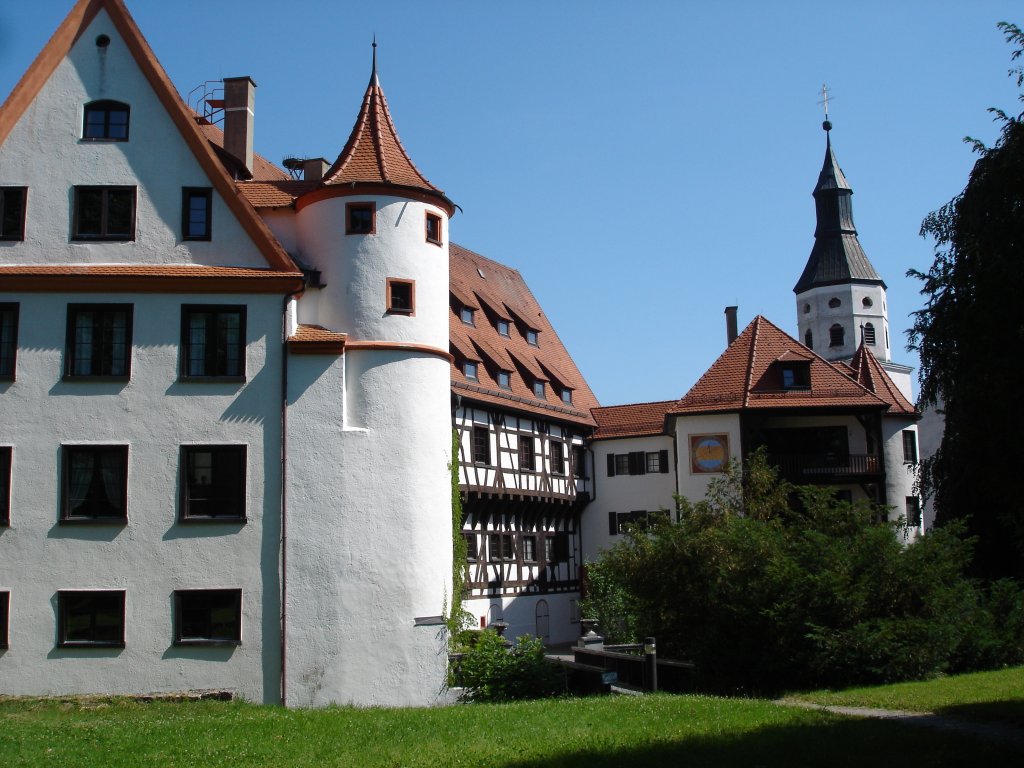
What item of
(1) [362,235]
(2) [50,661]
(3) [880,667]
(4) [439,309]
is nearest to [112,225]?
(1) [362,235]

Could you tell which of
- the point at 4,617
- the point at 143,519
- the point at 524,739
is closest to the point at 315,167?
the point at 143,519

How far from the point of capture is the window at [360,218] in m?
25.5

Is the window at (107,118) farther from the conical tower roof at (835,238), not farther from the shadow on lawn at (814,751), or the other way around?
the conical tower roof at (835,238)

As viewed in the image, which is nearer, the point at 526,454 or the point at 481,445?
the point at 481,445

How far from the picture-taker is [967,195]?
12.3 m

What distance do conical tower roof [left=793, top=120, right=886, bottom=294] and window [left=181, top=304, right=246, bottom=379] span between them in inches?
2113

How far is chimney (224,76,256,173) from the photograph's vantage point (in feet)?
97.2

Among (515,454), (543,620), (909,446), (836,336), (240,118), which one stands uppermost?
(836,336)

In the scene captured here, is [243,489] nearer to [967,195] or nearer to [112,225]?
[112,225]

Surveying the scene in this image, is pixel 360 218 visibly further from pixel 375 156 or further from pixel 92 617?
pixel 92 617

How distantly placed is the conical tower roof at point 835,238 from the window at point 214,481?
2140 inches

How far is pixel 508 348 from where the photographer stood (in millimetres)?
43219

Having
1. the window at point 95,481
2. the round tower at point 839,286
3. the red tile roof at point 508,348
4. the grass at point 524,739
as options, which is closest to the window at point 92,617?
the window at point 95,481

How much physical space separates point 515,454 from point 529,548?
384cm
